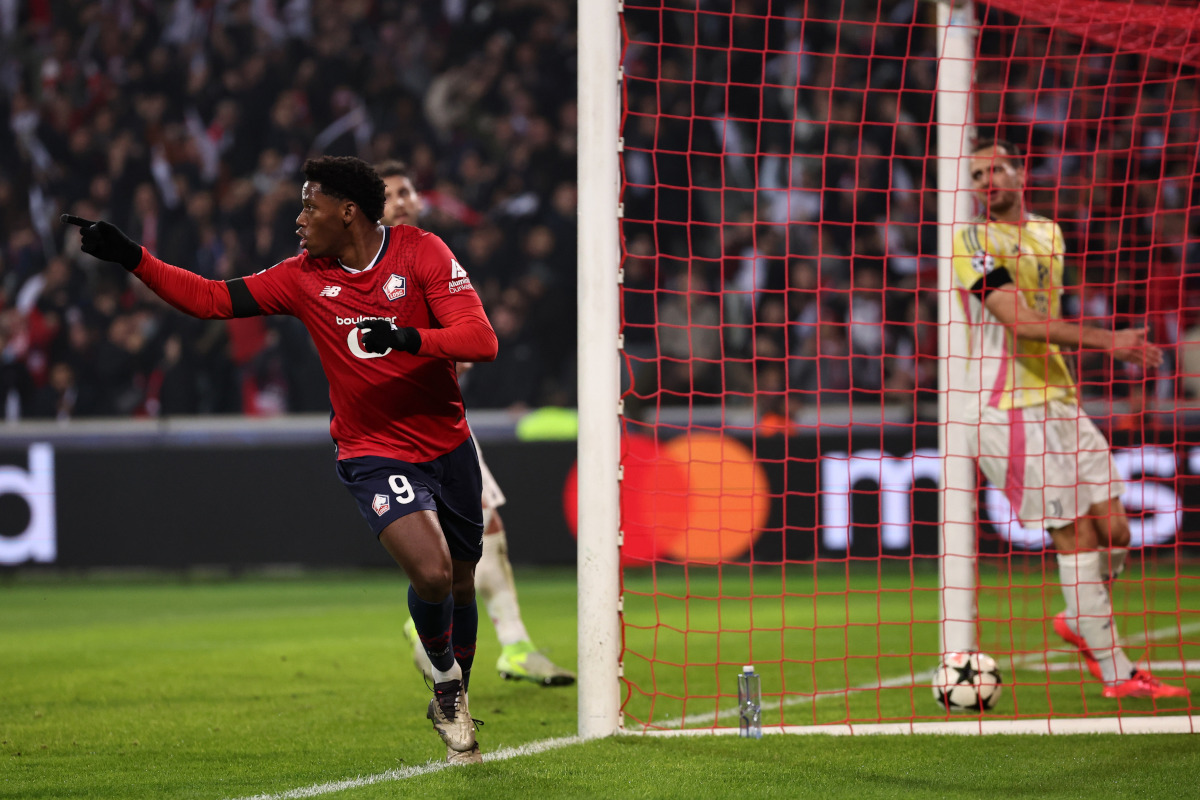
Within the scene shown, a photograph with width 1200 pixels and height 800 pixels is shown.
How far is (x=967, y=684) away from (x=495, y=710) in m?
1.87

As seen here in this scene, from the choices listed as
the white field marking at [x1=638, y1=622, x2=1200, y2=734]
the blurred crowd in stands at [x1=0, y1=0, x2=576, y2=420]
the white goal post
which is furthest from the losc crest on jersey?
the blurred crowd in stands at [x1=0, y1=0, x2=576, y2=420]

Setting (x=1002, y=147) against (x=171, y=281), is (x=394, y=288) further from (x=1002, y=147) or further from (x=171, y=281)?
(x=1002, y=147)

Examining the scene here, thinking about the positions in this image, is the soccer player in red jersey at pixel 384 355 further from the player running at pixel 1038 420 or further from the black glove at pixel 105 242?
the player running at pixel 1038 420

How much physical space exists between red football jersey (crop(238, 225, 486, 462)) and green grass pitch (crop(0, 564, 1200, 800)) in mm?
1046

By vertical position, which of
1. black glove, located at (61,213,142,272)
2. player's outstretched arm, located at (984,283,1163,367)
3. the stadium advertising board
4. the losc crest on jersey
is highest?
black glove, located at (61,213,142,272)

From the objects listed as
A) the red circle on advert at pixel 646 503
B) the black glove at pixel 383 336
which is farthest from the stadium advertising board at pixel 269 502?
the black glove at pixel 383 336

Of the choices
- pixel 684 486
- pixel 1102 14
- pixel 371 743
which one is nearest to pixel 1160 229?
pixel 684 486

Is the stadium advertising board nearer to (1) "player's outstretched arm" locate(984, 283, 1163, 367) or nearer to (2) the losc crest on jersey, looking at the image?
(1) "player's outstretched arm" locate(984, 283, 1163, 367)

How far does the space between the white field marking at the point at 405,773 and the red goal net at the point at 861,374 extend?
0.45 m

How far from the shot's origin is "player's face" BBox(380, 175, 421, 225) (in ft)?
18.7

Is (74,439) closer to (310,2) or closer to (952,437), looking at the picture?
(310,2)

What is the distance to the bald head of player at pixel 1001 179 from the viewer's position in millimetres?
5477

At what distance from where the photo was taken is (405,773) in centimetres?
399

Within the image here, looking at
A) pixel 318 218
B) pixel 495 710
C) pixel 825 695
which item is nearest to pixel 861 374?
pixel 825 695
